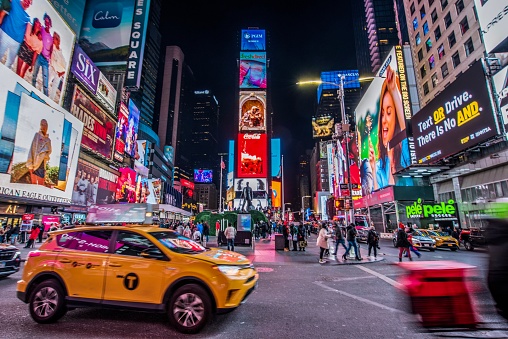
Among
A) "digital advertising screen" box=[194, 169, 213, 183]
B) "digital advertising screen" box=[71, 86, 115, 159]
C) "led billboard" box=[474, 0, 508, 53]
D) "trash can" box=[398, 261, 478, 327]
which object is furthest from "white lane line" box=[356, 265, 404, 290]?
"digital advertising screen" box=[194, 169, 213, 183]

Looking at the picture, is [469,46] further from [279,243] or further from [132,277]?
[132,277]

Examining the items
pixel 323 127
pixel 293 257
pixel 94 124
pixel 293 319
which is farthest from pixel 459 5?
pixel 323 127

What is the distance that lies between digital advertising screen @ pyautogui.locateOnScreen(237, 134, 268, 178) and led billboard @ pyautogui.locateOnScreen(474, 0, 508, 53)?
153ft

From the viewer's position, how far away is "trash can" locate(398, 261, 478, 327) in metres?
2.83

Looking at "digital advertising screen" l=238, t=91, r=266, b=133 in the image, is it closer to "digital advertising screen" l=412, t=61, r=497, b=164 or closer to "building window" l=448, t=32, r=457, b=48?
"building window" l=448, t=32, r=457, b=48

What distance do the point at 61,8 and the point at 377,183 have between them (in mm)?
59327

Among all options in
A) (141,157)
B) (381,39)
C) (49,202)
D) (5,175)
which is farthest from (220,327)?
(381,39)

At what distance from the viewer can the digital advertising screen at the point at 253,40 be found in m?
75.4

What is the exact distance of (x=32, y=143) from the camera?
27188 mm

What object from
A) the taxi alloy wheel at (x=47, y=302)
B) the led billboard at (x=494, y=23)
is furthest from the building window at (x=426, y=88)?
the taxi alloy wheel at (x=47, y=302)

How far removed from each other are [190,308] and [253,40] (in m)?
82.2

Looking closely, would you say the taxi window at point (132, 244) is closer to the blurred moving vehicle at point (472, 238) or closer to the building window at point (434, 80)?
the blurred moving vehicle at point (472, 238)

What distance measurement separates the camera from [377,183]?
46875 millimetres

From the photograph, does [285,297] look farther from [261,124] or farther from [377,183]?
[261,124]
